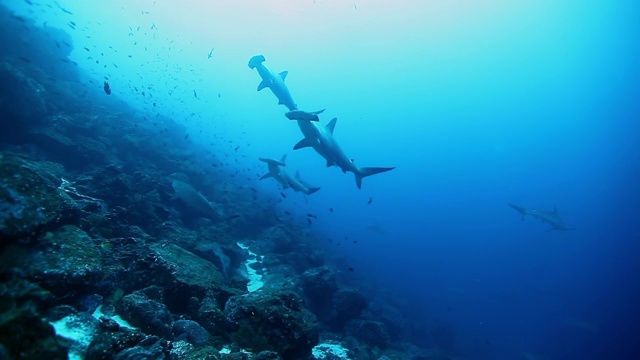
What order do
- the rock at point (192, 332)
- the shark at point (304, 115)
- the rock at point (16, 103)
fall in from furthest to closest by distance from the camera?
the rock at point (16, 103) < the shark at point (304, 115) < the rock at point (192, 332)

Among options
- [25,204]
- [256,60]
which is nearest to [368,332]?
[25,204]

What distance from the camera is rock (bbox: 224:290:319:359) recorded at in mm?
5348

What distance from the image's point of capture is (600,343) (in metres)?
40.4

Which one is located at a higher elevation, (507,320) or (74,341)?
(507,320)

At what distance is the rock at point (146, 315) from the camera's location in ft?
14.5

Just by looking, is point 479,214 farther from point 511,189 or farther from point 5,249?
point 5,249

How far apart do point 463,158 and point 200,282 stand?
607ft

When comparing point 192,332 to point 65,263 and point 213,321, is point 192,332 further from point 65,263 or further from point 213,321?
point 65,263

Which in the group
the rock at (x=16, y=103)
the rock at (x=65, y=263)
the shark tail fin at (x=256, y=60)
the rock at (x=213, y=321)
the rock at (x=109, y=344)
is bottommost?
the rock at (x=109, y=344)

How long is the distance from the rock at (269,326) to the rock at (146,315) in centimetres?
127

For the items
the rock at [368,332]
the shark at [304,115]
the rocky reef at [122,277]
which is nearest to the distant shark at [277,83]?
the shark at [304,115]

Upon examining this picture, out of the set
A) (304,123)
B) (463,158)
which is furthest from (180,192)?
(463,158)

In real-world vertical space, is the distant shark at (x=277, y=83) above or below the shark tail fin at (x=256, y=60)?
below

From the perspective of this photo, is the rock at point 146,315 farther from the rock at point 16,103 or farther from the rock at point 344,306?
the rock at point 16,103
